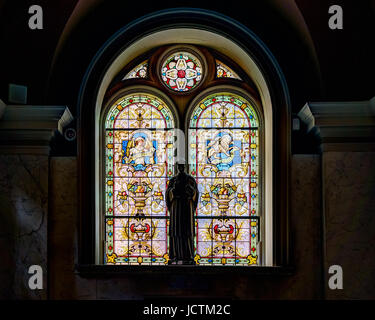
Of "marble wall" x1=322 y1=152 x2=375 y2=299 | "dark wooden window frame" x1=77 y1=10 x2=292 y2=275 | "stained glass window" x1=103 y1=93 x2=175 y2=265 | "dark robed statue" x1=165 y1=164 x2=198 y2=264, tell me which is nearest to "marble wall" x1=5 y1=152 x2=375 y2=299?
"marble wall" x1=322 y1=152 x2=375 y2=299

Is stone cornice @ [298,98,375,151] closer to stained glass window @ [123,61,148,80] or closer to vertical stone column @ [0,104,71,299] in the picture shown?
stained glass window @ [123,61,148,80]

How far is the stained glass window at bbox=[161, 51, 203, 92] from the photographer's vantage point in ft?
29.4

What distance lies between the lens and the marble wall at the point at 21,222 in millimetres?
7355

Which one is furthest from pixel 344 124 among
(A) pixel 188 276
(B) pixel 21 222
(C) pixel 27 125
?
(B) pixel 21 222

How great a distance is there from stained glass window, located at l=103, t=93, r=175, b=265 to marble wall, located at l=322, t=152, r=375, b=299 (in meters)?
2.41

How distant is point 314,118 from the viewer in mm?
7418

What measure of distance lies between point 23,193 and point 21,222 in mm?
361

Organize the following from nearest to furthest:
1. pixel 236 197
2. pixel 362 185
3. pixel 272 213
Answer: pixel 362 185 → pixel 272 213 → pixel 236 197

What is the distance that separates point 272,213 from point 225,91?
2.10 meters

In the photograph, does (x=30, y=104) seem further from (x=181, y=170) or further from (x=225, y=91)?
(x=225, y=91)

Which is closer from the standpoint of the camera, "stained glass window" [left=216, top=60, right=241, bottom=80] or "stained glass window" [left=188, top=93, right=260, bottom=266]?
"stained glass window" [left=188, top=93, right=260, bottom=266]

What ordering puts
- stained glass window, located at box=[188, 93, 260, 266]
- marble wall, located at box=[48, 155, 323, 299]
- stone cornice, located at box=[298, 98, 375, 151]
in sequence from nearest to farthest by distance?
1. stone cornice, located at box=[298, 98, 375, 151]
2. marble wall, located at box=[48, 155, 323, 299]
3. stained glass window, located at box=[188, 93, 260, 266]

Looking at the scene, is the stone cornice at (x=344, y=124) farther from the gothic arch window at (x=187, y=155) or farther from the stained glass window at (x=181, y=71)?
the stained glass window at (x=181, y=71)

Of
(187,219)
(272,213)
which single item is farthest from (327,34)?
(187,219)
